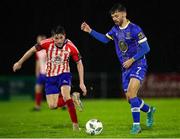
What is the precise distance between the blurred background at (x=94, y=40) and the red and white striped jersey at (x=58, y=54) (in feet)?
42.5

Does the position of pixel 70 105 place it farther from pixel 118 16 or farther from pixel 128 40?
pixel 118 16

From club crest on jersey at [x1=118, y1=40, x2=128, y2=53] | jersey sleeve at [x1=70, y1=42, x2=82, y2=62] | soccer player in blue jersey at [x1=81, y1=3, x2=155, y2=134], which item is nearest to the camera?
soccer player in blue jersey at [x1=81, y1=3, x2=155, y2=134]

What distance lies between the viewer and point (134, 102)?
402 inches

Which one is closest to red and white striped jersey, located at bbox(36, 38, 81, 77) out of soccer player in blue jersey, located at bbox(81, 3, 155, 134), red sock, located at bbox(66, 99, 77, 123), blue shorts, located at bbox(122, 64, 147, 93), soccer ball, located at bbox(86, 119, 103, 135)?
red sock, located at bbox(66, 99, 77, 123)

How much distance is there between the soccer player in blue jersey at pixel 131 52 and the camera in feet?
33.6

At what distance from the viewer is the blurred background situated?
25.5m

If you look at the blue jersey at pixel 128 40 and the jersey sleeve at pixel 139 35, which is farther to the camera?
the blue jersey at pixel 128 40

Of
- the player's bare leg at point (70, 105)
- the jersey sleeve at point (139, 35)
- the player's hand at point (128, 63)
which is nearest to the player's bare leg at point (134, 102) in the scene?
the player's hand at point (128, 63)

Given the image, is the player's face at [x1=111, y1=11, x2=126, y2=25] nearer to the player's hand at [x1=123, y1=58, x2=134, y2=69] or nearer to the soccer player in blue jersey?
the soccer player in blue jersey

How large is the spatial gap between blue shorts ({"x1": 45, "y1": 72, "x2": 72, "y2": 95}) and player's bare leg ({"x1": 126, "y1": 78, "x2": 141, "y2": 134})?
1.45m

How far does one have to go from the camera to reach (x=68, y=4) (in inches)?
1154

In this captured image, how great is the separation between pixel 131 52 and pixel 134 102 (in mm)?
960

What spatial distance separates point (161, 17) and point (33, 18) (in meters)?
6.64

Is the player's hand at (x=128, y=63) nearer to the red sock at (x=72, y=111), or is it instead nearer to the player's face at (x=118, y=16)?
the player's face at (x=118, y=16)
